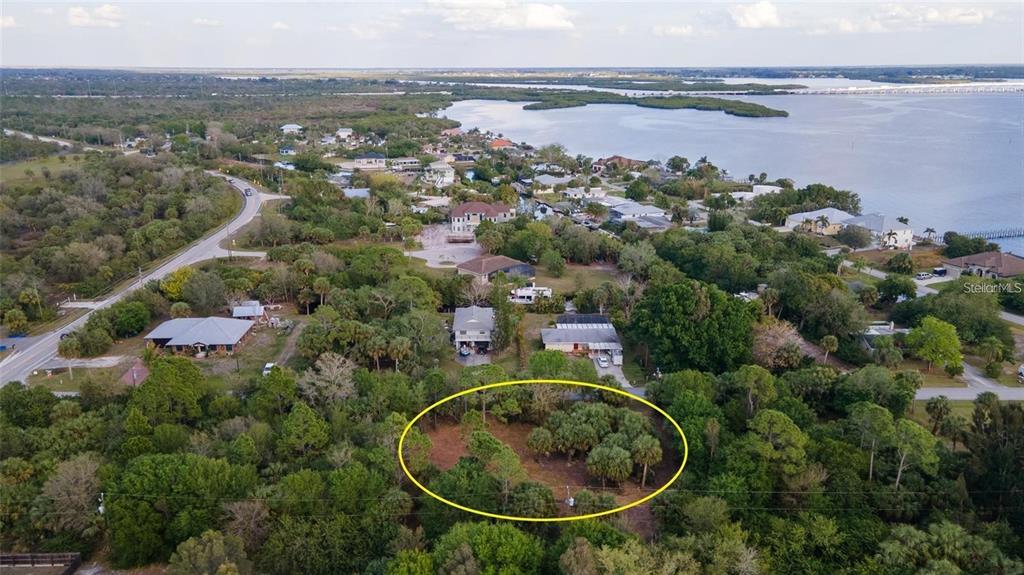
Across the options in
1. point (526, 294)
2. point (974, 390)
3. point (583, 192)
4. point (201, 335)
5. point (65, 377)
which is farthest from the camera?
point (583, 192)

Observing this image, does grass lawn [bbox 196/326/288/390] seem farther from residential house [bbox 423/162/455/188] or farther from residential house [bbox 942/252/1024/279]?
residential house [bbox 942/252/1024/279]

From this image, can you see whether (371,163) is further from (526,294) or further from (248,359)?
(248,359)

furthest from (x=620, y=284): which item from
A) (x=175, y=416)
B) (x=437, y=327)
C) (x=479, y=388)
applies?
(x=175, y=416)

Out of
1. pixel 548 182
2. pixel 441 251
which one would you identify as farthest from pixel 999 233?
pixel 441 251

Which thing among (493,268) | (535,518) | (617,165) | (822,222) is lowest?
(535,518)

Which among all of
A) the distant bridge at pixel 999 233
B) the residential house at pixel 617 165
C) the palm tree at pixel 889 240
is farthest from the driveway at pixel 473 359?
the residential house at pixel 617 165

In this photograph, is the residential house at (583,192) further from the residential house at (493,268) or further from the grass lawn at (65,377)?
the grass lawn at (65,377)

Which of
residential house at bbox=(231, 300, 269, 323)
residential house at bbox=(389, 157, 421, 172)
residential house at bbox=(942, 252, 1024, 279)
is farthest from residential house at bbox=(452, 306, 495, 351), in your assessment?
residential house at bbox=(389, 157, 421, 172)
